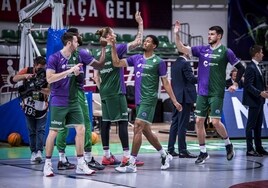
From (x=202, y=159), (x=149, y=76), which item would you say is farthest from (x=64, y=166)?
(x=202, y=159)

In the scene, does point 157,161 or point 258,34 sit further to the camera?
point 258,34

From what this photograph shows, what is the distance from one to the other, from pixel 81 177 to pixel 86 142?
1.21 metres

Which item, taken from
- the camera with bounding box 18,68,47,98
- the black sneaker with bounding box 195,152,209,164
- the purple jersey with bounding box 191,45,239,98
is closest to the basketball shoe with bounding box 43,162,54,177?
the camera with bounding box 18,68,47,98

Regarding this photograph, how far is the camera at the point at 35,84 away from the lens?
9937 mm

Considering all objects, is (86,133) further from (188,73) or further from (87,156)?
(188,73)

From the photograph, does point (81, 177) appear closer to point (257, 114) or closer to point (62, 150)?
point (62, 150)

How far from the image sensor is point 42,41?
73.9ft

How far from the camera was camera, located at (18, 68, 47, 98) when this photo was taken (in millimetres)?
9937

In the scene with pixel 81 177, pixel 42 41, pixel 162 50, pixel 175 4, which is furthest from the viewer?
pixel 175 4

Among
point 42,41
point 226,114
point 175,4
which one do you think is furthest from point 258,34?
point 226,114

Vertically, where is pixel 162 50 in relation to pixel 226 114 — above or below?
above

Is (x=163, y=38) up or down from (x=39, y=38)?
up

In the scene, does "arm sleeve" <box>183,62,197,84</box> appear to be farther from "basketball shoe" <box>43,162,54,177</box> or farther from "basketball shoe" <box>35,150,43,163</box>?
"basketball shoe" <box>43,162,54,177</box>

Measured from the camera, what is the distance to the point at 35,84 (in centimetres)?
1009
